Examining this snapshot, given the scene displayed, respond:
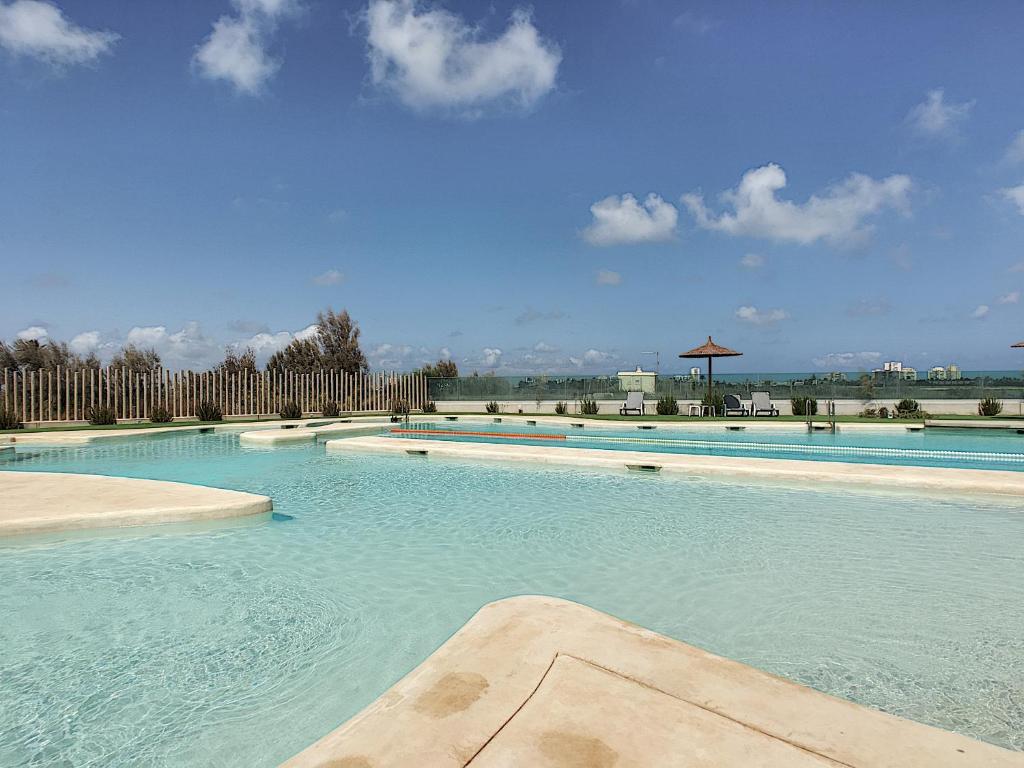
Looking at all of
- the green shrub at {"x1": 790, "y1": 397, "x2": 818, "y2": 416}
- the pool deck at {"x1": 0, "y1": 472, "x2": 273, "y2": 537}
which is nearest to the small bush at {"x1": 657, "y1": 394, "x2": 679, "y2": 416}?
the green shrub at {"x1": 790, "y1": 397, "x2": 818, "y2": 416}

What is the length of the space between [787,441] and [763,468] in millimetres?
6186

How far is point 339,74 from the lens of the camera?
1658 cm

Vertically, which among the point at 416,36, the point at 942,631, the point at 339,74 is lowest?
the point at 942,631

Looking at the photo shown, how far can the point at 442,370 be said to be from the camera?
26016 millimetres

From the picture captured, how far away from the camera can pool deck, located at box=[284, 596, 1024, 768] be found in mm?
1570

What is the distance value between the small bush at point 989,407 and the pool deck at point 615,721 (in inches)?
846

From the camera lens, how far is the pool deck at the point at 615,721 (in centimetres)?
157

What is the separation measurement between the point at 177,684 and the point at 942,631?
420 centimetres

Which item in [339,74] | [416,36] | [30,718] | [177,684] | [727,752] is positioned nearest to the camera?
[727,752]

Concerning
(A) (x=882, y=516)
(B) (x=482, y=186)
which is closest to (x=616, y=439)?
(A) (x=882, y=516)

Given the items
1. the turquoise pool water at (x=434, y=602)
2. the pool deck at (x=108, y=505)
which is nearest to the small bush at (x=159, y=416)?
the pool deck at (x=108, y=505)

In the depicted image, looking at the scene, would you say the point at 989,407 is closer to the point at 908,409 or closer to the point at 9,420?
the point at 908,409

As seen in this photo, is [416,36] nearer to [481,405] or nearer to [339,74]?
[339,74]

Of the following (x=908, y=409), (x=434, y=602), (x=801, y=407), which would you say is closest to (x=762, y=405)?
(x=801, y=407)
